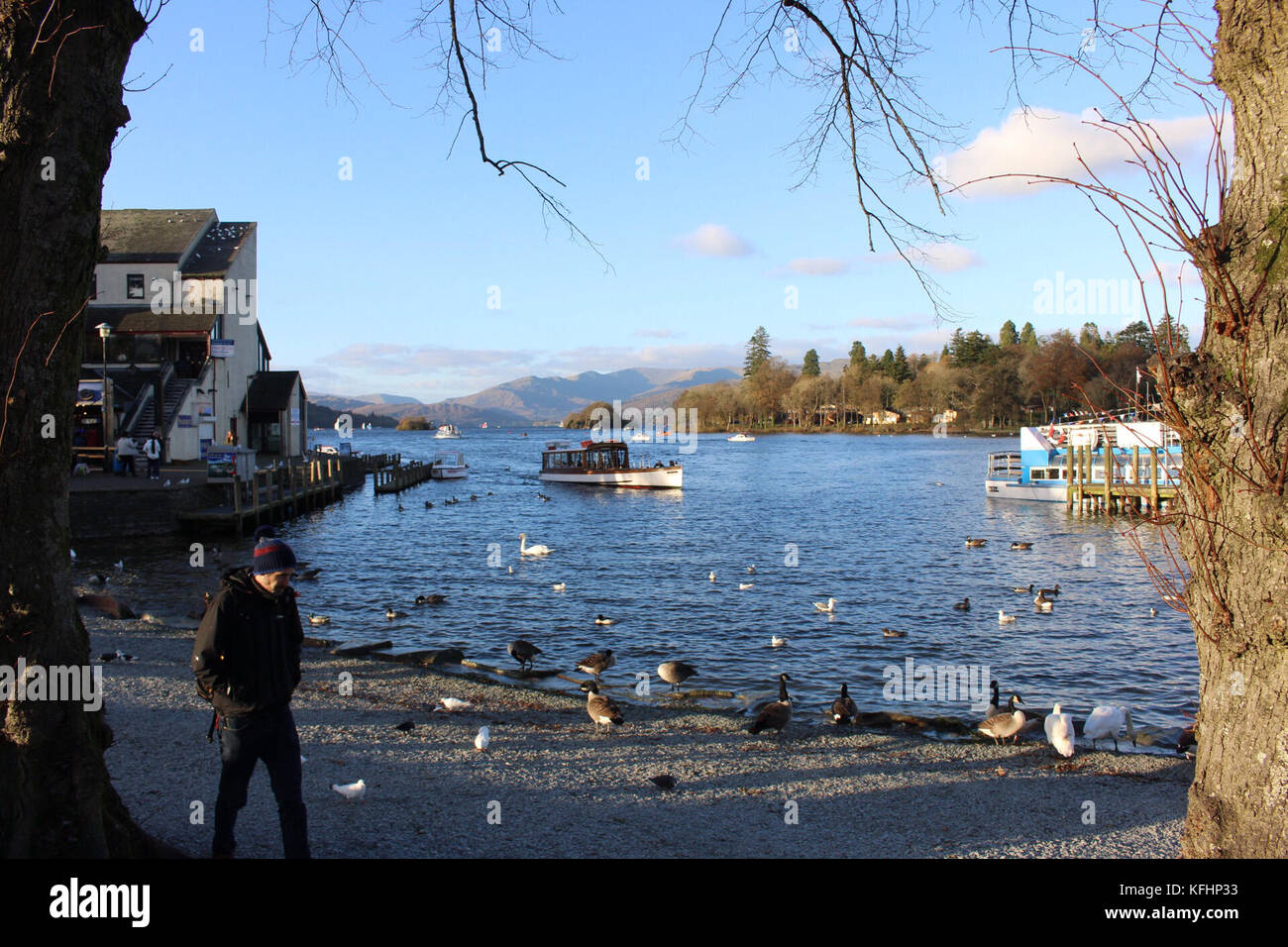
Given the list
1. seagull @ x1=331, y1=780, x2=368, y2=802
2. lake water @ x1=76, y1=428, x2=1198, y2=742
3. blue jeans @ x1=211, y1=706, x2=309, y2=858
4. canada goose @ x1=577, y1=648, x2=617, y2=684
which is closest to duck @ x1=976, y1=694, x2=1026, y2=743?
lake water @ x1=76, y1=428, x2=1198, y2=742

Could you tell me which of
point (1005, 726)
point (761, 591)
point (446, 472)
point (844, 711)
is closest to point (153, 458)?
point (761, 591)

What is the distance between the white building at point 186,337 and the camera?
141ft

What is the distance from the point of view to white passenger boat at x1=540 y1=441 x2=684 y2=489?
67.9 metres

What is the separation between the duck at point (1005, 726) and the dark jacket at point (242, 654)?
978 cm

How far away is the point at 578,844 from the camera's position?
700cm

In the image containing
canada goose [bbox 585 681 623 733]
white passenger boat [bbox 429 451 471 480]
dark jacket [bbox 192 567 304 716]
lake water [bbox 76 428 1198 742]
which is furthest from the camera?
white passenger boat [bbox 429 451 471 480]

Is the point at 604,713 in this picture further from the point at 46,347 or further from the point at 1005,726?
the point at 46,347

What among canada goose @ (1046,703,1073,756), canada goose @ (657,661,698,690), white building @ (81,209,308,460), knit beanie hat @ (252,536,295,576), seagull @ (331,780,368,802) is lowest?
canada goose @ (657,661,698,690)

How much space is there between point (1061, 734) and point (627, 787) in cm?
608

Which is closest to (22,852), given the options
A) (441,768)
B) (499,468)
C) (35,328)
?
(35,328)

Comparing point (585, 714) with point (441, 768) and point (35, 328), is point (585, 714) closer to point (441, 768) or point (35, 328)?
point (441, 768)

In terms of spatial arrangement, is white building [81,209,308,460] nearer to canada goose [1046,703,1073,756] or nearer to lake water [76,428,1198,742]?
lake water [76,428,1198,742]

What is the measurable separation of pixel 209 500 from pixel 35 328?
109 ft
